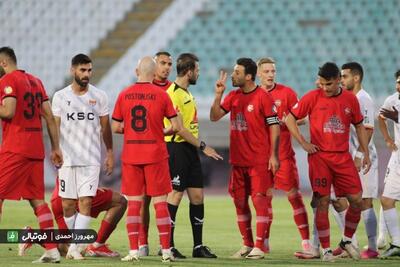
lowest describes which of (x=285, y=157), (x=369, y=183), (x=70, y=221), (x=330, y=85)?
(x=70, y=221)

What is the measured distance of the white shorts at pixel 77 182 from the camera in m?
10.2

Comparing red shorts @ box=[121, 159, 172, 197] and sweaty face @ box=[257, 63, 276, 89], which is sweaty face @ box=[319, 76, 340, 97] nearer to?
sweaty face @ box=[257, 63, 276, 89]

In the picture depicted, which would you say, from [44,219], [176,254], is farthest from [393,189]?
[44,219]

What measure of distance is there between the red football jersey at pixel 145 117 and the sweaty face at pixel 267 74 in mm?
2050

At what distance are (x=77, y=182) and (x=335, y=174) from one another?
104 inches

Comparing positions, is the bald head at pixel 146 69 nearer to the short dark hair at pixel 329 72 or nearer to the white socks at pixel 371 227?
the short dark hair at pixel 329 72

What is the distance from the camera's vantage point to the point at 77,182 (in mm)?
10250

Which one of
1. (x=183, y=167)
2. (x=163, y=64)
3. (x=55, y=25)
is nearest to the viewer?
(x=183, y=167)

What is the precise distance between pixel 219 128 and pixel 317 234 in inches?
574

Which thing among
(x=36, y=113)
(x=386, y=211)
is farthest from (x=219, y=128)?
(x=36, y=113)

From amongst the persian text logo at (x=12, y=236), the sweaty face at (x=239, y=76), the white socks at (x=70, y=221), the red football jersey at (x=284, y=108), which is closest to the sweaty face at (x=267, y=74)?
the red football jersey at (x=284, y=108)

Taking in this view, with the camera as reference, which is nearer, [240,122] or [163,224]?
[163,224]

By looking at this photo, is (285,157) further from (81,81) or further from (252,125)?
(81,81)

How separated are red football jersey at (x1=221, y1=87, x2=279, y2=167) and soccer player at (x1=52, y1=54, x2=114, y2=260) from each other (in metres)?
1.40
